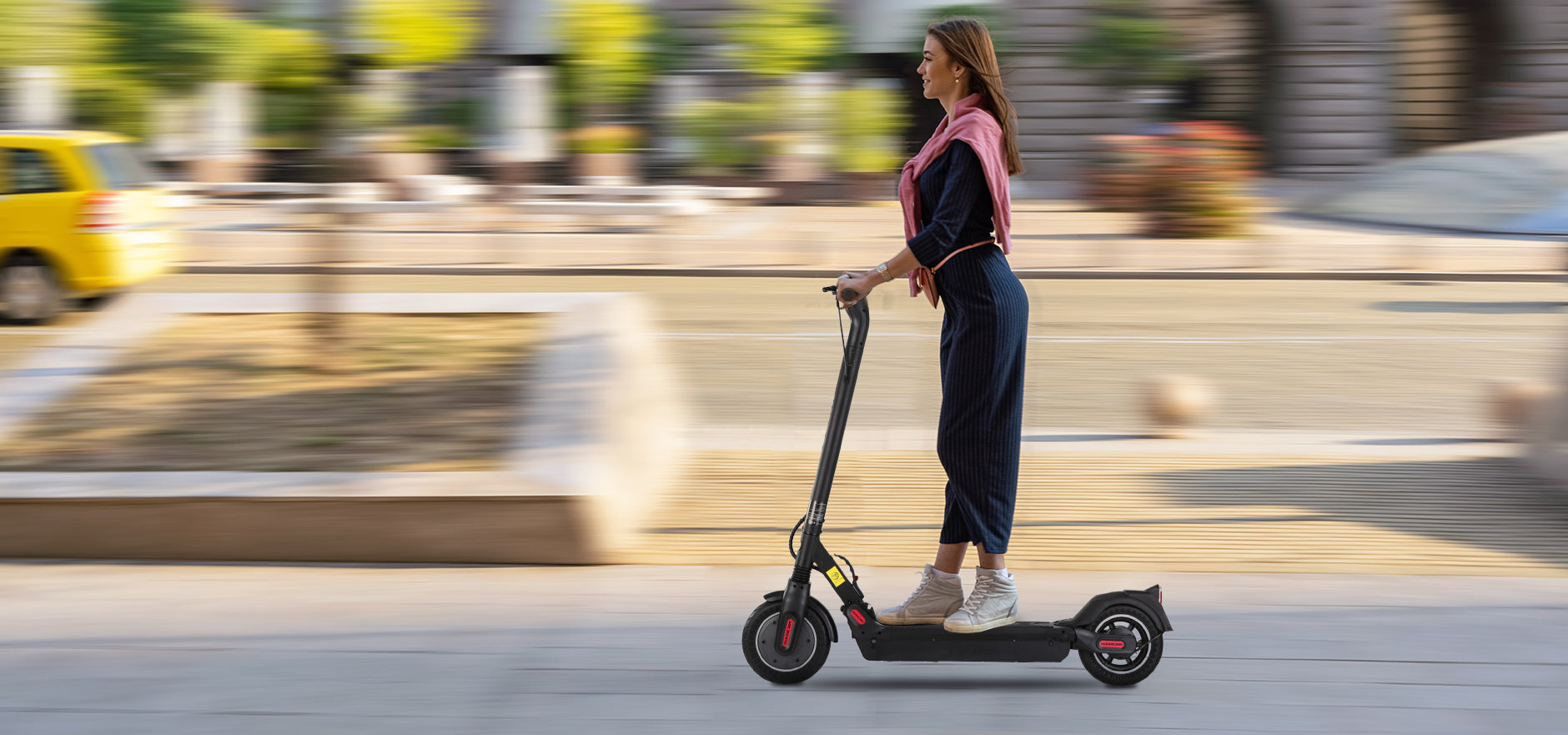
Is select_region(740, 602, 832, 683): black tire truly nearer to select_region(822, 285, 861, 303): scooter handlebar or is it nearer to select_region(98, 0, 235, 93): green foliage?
select_region(822, 285, 861, 303): scooter handlebar

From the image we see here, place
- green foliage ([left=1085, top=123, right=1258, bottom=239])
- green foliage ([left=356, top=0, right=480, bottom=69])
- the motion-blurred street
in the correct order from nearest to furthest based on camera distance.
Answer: the motion-blurred street
green foliage ([left=356, top=0, right=480, bottom=69])
green foliage ([left=1085, top=123, right=1258, bottom=239])

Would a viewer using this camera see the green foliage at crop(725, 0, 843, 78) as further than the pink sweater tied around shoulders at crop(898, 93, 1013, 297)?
Yes

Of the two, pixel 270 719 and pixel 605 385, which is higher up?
pixel 605 385

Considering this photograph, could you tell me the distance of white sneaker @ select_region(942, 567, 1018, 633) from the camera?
12.2 feet

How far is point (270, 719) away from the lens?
11.8ft

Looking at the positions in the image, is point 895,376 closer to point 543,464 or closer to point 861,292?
point 543,464

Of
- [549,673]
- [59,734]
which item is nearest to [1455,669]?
[549,673]

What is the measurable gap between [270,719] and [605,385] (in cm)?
238

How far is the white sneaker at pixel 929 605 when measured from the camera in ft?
12.6

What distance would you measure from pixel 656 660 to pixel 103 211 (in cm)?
906

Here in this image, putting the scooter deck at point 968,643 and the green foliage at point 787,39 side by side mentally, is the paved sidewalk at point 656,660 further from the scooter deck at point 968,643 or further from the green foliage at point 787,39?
the green foliage at point 787,39

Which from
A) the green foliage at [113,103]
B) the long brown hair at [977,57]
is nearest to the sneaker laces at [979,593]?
the long brown hair at [977,57]

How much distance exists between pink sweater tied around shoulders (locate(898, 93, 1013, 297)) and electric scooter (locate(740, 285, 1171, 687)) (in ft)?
0.95

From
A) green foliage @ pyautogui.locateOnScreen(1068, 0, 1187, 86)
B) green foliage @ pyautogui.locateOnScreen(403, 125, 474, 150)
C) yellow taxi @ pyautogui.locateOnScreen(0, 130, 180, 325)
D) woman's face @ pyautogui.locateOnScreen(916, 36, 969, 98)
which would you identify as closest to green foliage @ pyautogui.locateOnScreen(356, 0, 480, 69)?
yellow taxi @ pyautogui.locateOnScreen(0, 130, 180, 325)
